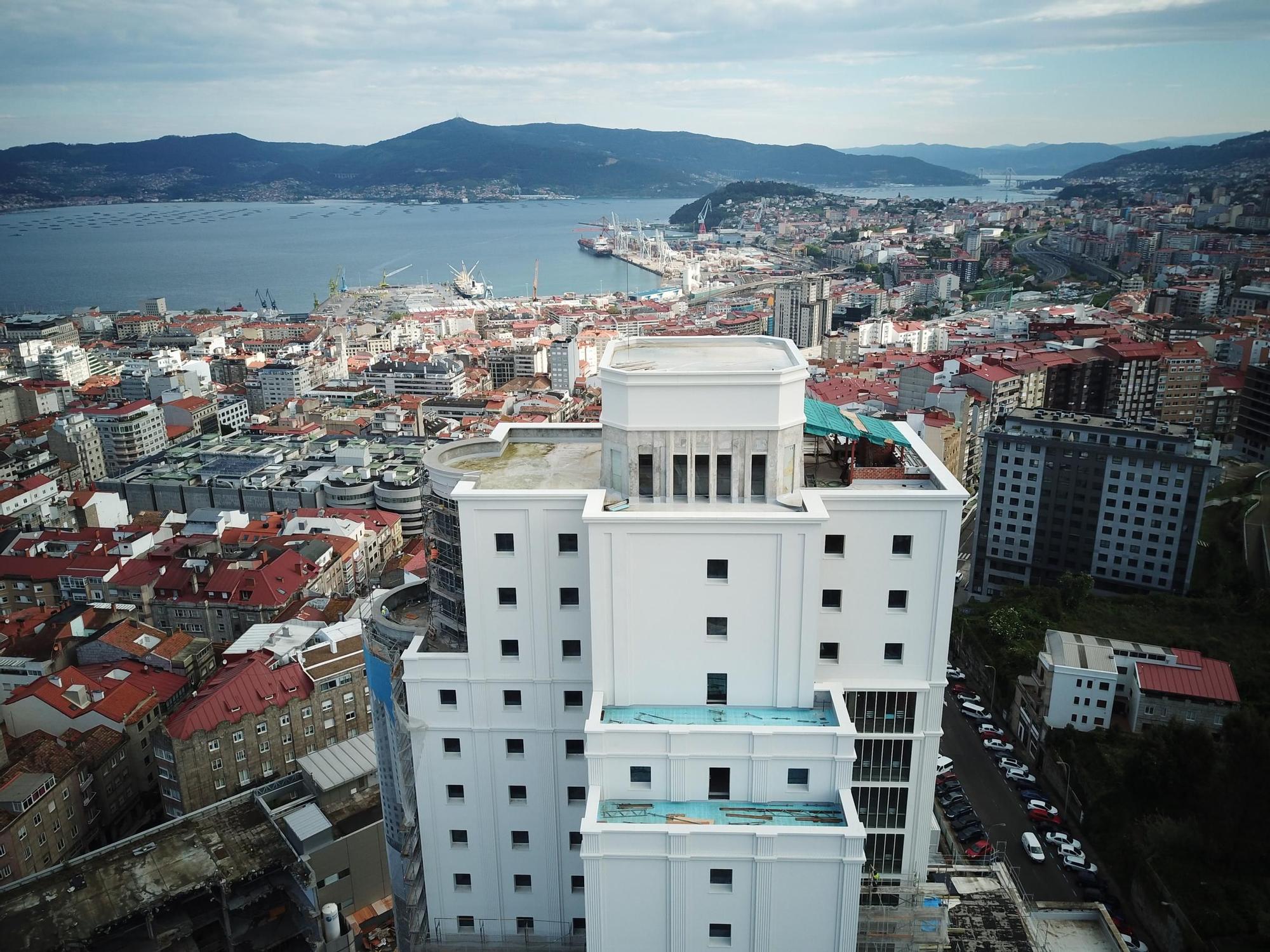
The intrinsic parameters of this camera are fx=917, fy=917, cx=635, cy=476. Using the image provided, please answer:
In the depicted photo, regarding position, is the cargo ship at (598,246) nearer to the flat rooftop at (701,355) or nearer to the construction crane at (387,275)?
the construction crane at (387,275)

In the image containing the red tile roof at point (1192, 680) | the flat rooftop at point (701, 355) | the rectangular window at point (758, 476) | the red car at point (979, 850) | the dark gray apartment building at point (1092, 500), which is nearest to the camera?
the rectangular window at point (758, 476)

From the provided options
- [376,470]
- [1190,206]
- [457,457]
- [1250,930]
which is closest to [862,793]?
[457,457]

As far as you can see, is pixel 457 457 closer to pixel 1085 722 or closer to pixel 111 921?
pixel 111 921

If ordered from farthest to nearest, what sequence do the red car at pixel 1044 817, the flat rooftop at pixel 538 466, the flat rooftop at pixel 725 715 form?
1. the red car at pixel 1044 817
2. the flat rooftop at pixel 538 466
3. the flat rooftop at pixel 725 715

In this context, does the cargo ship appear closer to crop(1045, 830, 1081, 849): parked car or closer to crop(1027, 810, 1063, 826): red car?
crop(1027, 810, 1063, 826): red car

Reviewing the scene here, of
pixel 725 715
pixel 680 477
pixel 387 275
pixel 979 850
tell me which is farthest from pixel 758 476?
pixel 387 275

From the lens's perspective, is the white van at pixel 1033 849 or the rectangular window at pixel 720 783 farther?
the white van at pixel 1033 849

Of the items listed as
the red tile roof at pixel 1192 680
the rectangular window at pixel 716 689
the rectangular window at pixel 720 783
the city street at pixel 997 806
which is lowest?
the city street at pixel 997 806

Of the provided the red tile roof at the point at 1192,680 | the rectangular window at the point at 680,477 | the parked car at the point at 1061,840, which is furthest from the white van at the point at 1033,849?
the rectangular window at the point at 680,477
